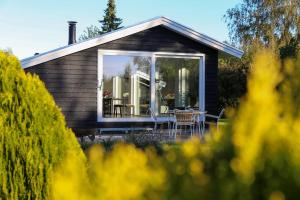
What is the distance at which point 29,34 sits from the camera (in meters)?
43.2

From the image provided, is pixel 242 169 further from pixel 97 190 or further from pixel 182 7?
pixel 182 7

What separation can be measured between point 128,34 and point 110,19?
45.7 m

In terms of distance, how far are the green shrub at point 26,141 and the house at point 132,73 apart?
10808 millimetres

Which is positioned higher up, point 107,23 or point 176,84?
point 107,23

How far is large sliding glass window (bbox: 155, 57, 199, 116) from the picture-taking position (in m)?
15.6

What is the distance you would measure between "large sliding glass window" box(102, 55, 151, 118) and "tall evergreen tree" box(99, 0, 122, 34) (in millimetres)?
44879

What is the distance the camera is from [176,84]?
16.1m

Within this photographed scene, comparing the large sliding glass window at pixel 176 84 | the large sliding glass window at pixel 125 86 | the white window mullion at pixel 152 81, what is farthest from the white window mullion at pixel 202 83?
the large sliding glass window at pixel 125 86

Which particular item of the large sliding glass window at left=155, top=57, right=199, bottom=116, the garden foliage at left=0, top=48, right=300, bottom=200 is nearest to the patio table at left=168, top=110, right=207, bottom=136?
the large sliding glass window at left=155, top=57, right=199, bottom=116

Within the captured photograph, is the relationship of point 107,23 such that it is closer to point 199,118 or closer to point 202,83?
point 202,83

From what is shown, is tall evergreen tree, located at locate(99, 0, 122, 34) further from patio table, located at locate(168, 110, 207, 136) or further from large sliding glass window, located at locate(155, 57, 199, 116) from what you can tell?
patio table, located at locate(168, 110, 207, 136)

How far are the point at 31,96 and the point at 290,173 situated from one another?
2.46 m

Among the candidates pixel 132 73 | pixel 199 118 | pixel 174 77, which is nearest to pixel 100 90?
pixel 132 73

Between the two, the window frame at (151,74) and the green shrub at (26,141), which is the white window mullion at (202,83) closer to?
the window frame at (151,74)
